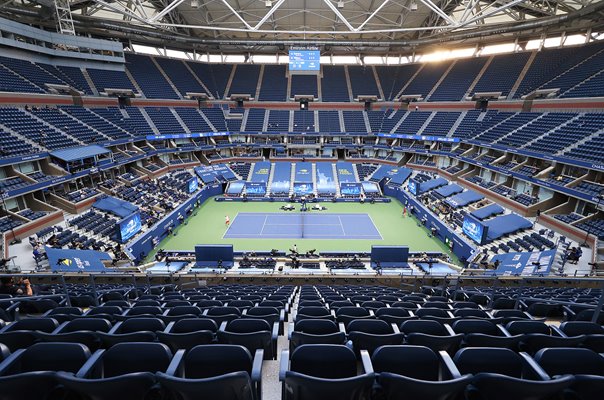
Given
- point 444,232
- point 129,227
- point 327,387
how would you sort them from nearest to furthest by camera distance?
point 327,387 → point 129,227 → point 444,232

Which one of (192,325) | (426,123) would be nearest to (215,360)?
(192,325)

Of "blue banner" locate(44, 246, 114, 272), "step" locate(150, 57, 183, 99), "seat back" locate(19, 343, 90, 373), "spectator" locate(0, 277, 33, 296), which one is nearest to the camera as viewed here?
"seat back" locate(19, 343, 90, 373)

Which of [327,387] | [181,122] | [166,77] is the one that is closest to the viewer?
[327,387]

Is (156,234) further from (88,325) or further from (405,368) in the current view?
(405,368)

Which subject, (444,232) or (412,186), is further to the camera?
(412,186)

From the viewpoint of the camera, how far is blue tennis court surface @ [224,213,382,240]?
2614 centimetres

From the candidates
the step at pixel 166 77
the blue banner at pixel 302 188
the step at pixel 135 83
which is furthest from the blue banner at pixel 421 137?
the step at pixel 135 83

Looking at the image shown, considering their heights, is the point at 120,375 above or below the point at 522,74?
below

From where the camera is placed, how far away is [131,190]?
2948cm

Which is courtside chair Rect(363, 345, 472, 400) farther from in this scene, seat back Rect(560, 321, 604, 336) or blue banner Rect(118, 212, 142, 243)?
blue banner Rect(118, 212, 142, 243)

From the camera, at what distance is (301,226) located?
2819cm

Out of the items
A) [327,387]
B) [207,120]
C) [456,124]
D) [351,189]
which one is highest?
[207,120]

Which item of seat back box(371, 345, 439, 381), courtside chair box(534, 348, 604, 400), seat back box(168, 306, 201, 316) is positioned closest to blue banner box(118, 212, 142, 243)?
seat back box(168, 306, 201, 316)

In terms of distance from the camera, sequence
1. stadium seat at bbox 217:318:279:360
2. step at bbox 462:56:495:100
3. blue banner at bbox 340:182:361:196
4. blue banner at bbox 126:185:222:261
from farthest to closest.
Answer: step at bbox 462:56:495:100 < blue banner at bbox 340:182:361:196 < blue banner at bbox 126:185:222:261 < stadium seat at bbox 217:318:279:360
